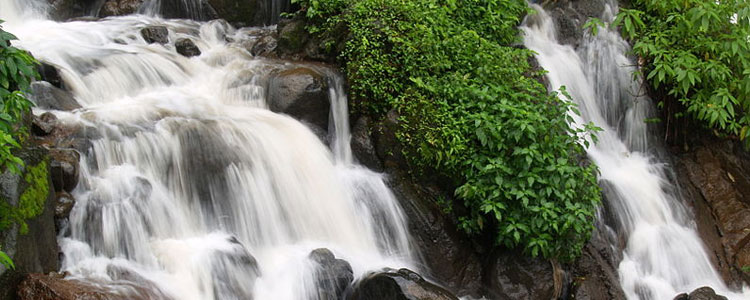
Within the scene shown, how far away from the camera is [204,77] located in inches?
307

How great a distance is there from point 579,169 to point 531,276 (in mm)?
1118

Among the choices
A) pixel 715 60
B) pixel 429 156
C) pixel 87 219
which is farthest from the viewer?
pixel 715 60

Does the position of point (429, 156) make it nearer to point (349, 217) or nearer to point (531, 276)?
point (349, 217)

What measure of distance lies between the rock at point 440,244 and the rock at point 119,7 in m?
4.97

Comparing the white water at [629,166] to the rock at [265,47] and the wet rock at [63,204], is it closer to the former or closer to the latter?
the rock at [265,47]

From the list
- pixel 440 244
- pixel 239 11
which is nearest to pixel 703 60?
pixel 440 244

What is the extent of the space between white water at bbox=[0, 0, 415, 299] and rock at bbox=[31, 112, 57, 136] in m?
0.17

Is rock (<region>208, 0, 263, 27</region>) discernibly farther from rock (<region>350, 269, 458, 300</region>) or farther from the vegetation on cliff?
rock (<region>350, 269, 458, 300</region>)

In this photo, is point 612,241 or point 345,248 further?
point 612,241

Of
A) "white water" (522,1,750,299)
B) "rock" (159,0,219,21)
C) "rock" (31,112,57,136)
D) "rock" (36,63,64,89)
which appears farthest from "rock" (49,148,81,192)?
"white water" (522,1,750,299)

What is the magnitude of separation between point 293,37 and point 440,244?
11.1 ft

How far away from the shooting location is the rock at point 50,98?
6.21 m

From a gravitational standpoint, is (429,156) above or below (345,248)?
above

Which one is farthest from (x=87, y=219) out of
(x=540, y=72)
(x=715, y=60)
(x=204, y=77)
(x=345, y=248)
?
(x=715, y=60)
